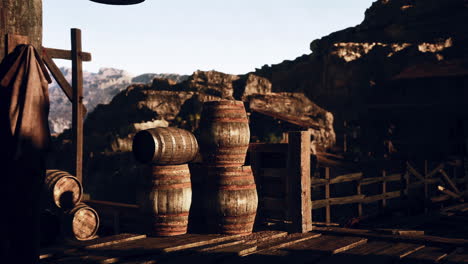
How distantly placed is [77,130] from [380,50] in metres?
39.3

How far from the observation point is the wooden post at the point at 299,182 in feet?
27.8

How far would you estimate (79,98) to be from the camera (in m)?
10.9

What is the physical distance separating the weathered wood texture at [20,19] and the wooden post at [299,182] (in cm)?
553

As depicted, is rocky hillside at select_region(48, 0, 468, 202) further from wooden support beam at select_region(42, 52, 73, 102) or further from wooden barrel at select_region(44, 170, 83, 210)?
wooden barrel at select_region(44, 170, 83, 210)

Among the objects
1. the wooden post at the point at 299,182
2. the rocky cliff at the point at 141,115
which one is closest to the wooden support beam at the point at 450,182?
the wooden post at the point at 299,182

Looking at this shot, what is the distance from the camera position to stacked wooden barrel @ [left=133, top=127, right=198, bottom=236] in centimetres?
801

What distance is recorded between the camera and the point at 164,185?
8.02 meters

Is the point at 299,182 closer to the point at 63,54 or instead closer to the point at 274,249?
the point at 274,249

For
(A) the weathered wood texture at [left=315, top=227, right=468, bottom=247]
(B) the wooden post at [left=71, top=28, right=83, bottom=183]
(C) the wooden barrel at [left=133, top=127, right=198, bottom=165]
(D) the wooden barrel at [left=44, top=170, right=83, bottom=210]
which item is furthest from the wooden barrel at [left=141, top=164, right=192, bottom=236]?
(B) the wooden post at [left=71, top=28, right=83, bottom=183]

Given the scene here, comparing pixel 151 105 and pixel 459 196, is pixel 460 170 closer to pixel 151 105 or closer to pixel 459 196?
pixel 459 196

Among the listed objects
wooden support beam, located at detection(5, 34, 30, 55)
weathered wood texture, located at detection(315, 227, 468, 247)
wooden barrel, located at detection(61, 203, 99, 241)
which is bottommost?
weathered wood texture, located at detection(315, 227, 468, 247)

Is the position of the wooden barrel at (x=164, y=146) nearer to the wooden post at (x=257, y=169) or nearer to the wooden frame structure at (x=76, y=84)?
the wooden post at (x=257, y=169)

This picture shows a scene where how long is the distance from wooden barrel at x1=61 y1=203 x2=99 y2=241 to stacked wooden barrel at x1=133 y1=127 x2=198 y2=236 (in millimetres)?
1330

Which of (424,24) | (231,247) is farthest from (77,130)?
(424,24)
